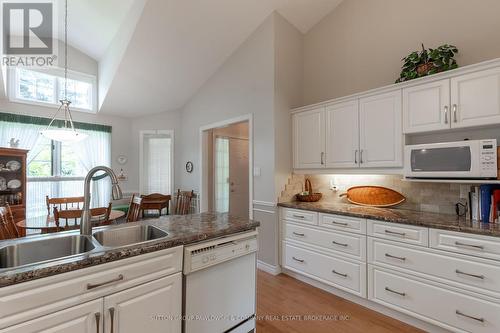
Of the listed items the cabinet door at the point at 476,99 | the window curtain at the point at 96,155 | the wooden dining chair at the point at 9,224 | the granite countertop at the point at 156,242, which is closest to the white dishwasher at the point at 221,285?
the granite countertop at the point at 156,242

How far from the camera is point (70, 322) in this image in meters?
1.12

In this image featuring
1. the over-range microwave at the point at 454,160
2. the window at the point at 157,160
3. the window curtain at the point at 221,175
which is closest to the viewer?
the over-range microwave at the point at 454,160

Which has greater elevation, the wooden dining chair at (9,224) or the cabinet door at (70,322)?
the wooden dining chair at (9,224)

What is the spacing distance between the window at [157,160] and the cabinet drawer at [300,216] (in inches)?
121

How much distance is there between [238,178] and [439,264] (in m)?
3.67

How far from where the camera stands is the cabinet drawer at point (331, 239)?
2439mm

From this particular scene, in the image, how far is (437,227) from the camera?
6.51 feet

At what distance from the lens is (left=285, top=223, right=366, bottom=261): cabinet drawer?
2.44 m

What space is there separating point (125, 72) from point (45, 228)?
252cm

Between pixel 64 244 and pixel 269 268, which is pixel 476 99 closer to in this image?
pixel 269 268

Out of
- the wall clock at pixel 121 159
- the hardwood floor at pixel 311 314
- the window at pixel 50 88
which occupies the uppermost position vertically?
the window at pixel 50 88

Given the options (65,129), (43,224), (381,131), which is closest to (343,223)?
(381,131)

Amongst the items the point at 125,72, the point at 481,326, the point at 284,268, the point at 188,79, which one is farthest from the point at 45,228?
the point at 481,326

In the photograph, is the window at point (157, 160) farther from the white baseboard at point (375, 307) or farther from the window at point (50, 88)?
the white baseboard at point (375, 307)
